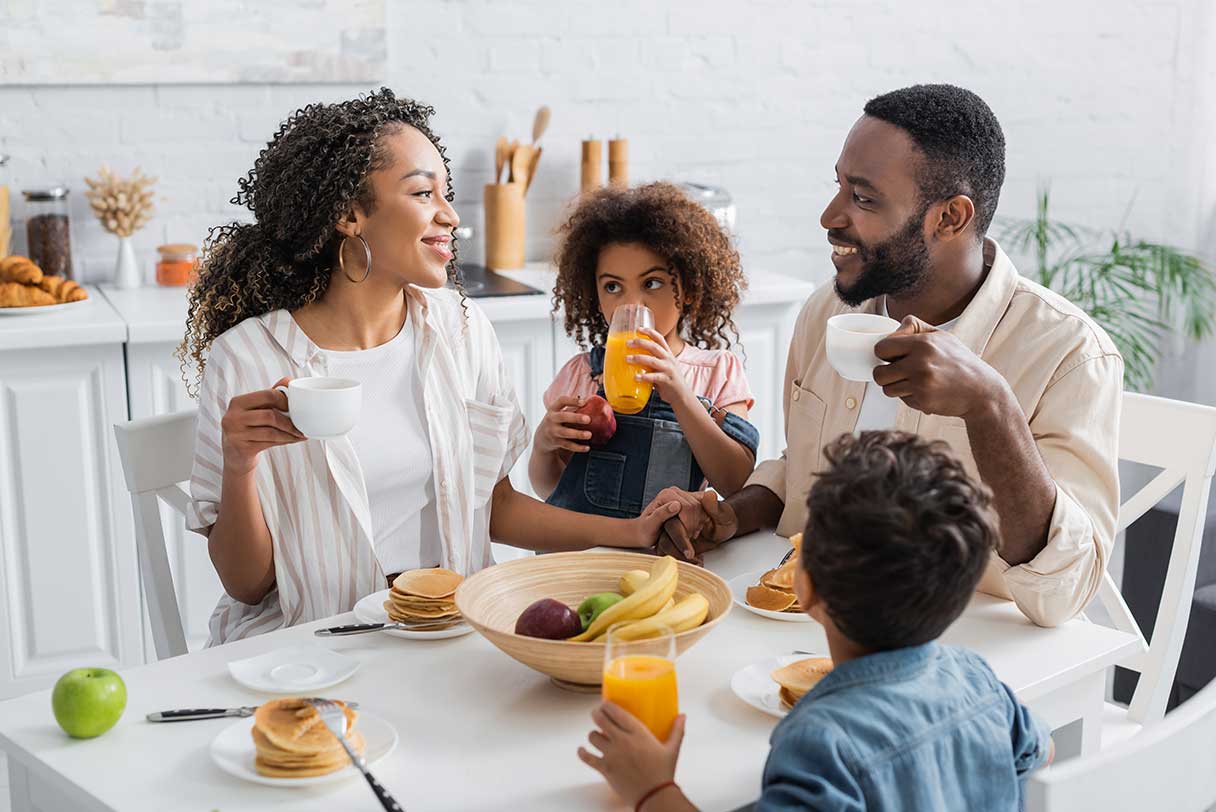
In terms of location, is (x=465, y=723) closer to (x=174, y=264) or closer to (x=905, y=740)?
(x=905, y=740)

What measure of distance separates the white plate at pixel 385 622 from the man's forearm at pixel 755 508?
1.87 feet

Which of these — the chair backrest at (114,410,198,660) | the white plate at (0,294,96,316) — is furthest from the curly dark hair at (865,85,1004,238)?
the white plate at (0,294,96,316)

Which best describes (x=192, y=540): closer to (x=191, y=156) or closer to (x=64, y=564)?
(x=64, y=564)

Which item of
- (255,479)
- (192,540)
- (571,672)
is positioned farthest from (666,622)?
(192,540)

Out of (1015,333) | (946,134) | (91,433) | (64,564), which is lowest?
(64,564)

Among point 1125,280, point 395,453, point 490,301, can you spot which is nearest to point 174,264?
point 490,301

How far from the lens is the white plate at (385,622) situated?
1592mm

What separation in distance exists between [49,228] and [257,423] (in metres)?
1.88

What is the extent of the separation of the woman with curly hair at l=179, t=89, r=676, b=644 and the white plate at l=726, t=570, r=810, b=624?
0.18 metres

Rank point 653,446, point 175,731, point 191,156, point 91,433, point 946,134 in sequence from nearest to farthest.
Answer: point 175,731 → point 946,134 → point 653,446 → point 91,433 → point 191,156

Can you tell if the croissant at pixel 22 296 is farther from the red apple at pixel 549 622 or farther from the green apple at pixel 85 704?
the red apple at pixel 549 622

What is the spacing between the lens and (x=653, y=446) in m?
Result: 2.26

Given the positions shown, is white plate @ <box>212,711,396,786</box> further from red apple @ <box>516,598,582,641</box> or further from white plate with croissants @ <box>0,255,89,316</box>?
white plate with croissants @ <box>0,255,89,316</box>

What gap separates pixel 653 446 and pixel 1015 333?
65 centimetres
